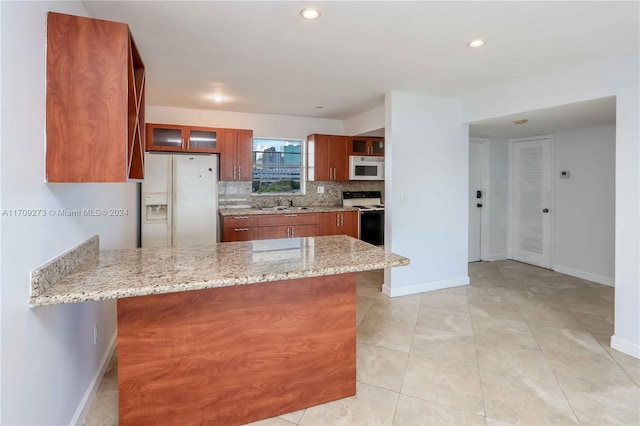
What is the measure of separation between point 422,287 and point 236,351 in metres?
2.73

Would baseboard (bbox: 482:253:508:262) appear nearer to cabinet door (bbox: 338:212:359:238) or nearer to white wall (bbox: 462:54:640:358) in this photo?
cabinet door (bbox: 338:212:359:238)

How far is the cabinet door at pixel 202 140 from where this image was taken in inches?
175

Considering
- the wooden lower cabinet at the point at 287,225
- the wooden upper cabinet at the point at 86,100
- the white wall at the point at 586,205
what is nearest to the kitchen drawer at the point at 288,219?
the wooden lower cabinet at the point at 287,225

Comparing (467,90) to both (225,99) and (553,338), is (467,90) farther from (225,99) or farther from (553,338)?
(225,99)

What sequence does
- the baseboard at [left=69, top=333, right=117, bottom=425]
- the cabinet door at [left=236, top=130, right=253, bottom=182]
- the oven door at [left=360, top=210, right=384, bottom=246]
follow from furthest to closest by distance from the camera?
the oven door at [left=360, top=210, right=384, bottom=246], the cabinet door at [left=236, top=130, right=253, bottom=182], the baseboard at [left=69, top=333, right=117, bottom=425]

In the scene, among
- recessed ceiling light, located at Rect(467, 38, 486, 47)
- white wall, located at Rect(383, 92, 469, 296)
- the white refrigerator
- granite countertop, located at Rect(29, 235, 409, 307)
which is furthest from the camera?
the white refrigerator

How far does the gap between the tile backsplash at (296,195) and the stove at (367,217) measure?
0.13m

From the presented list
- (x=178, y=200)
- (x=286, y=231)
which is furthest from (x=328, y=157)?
(x=178, y=200)

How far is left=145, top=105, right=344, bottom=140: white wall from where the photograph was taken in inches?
181

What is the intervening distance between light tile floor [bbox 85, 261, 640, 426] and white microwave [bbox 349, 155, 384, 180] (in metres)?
2.14

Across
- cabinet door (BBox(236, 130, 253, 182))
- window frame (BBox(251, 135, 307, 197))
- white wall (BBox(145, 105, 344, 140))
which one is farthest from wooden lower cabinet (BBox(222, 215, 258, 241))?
white wall (BBox(145, 105, 344, 140))

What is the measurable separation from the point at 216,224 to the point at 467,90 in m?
3.36

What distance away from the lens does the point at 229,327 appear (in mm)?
1778

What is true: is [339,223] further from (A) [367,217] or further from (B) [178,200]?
(B) [178,200]
